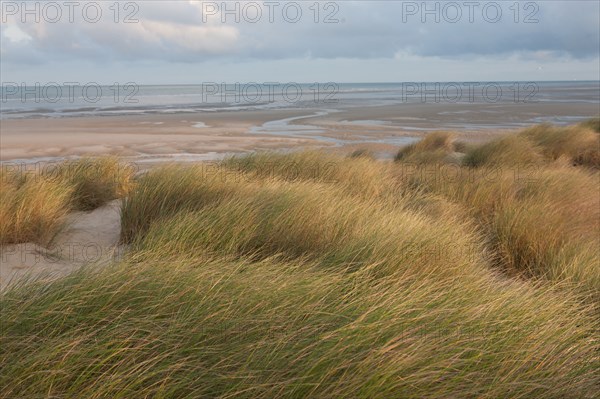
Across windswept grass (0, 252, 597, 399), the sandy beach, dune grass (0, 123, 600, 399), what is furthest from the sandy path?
the sandy beach

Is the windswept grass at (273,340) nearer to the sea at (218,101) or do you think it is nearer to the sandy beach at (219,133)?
the sandy beach at (219,133)

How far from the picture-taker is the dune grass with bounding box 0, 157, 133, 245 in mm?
4367

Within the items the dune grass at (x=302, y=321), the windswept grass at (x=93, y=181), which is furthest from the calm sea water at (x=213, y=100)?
the dune grass at (x=302, y=321)

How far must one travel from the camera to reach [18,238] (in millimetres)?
4312

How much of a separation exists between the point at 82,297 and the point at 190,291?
1.42 feet

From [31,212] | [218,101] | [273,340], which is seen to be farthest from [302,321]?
[218,101]

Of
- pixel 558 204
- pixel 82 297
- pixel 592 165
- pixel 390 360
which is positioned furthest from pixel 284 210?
pixel 592 165

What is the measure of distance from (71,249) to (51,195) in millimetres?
775

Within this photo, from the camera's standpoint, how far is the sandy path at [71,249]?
3674mm

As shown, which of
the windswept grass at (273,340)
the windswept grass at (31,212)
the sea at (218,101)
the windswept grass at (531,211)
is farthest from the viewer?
the sea at (218,101)

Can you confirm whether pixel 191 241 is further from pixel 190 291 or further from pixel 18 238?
pixel 18 238

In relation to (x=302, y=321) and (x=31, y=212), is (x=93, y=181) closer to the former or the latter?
(x=31, y=212)

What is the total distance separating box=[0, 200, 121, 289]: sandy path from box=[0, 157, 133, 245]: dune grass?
138 mm

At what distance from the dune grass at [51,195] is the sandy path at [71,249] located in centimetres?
14
